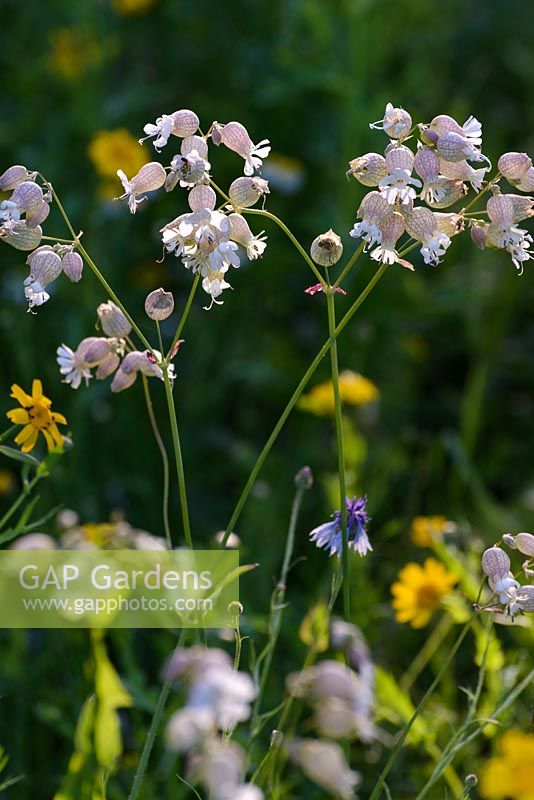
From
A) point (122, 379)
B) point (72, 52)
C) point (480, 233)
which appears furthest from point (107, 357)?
point (72, 52)

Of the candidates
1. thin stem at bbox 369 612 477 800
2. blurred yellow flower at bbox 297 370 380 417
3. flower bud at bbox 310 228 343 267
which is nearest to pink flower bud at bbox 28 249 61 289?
flower bud at bbox 310 228 343 267

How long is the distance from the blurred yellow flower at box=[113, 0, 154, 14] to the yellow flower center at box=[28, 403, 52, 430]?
6.87ft

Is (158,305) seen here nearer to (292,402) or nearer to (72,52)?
(292,402)

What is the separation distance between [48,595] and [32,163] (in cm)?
134

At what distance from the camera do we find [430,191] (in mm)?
848

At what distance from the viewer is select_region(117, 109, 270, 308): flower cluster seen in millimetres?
806

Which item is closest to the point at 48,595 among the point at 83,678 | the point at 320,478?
the point at 83,678

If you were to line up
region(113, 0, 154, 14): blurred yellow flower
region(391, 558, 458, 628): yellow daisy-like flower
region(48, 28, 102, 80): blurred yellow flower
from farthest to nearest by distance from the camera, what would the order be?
region(113, 0, 154, 14): blurred yellow flower
region(48, 28, 102, 80): blurred yellow flower
region(391, 558, 458, 628): yellow daisy-like flower

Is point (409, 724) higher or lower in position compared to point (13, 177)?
lower

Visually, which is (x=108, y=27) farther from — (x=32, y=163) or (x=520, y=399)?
(x=520, y=399)

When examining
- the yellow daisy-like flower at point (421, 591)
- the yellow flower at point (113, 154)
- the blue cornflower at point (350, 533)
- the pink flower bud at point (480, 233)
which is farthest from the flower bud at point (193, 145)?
the yellow flower at point (113, 154)

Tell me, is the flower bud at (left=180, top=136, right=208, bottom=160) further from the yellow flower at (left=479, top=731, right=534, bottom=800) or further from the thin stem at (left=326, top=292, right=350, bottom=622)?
the yellow flower at (left=479, top=731, right=534, bottom=800)

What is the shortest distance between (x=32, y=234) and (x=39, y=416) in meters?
0.23

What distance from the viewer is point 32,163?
7.79 feet
